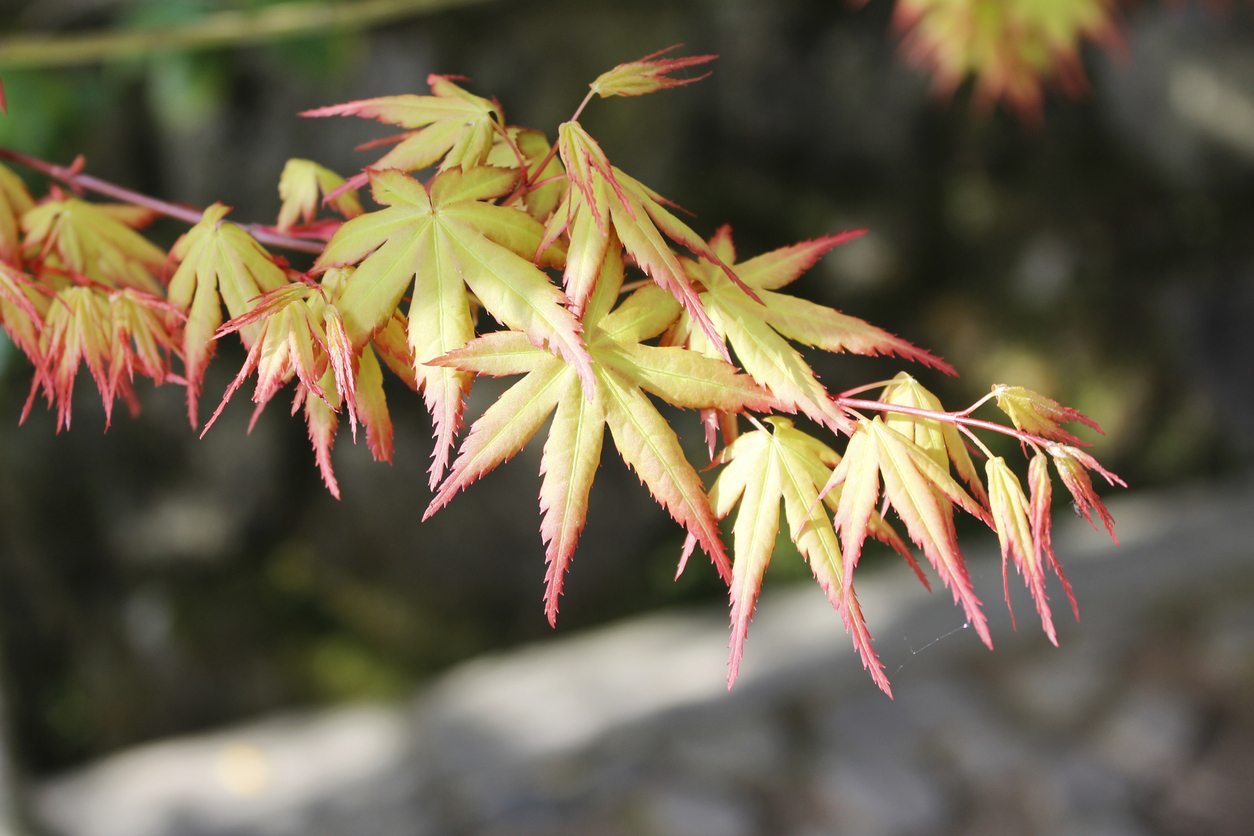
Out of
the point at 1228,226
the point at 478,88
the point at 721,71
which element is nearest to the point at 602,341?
the point at 478,88

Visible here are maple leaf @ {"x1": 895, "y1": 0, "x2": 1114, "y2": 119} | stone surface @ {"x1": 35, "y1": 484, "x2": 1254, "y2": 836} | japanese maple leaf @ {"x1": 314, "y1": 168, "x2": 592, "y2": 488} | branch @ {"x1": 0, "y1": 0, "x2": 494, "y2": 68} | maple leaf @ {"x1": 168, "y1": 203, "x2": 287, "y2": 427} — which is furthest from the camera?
stone surface @ {"x1": 35, "y1": 484, "x2": 1254, "y2": 836}

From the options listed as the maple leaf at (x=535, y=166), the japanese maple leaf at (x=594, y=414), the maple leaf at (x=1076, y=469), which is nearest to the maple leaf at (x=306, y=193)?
the maple leaf at (x=535, y=166)

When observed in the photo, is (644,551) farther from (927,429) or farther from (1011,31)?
(927,429)

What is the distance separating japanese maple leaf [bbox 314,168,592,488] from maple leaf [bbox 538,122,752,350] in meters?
0.02

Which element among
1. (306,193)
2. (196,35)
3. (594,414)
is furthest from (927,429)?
(196,35)

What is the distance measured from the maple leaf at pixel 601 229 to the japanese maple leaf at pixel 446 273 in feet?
0.06

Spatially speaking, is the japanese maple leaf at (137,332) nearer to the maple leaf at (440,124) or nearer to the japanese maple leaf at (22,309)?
the japanese maple leaf at (22,309)

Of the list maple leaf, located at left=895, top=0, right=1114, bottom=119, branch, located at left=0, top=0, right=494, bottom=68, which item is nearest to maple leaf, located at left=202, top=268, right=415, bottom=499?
branch, located at left=0, top=0, right=494, bottom=68

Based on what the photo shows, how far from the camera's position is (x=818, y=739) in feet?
7.34

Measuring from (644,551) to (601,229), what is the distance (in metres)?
2.02

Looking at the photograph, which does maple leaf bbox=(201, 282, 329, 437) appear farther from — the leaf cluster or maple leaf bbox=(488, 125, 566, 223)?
maple leaf bbox=(488, 125, 566, 223)

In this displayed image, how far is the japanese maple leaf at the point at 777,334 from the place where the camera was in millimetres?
560

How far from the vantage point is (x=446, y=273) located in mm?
570

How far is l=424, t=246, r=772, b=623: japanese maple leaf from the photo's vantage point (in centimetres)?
55
